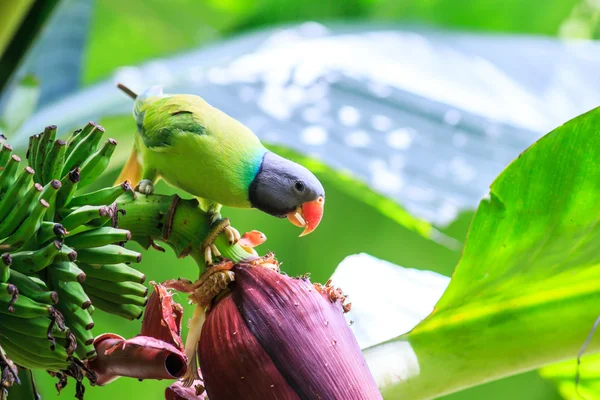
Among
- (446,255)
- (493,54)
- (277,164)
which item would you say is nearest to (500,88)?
(493,54)

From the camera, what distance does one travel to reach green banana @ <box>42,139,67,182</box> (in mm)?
564

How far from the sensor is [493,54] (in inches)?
64.4

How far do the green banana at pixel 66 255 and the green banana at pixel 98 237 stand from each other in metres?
0.02

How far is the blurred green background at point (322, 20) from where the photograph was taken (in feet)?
6.33

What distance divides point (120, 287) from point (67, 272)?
0.22 ft

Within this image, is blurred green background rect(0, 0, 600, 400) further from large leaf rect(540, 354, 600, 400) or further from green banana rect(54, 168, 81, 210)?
green banana rect(54, 168, 81, 210)

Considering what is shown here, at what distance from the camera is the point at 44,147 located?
1.95 feet

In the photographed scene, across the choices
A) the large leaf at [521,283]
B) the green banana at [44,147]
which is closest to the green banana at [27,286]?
the green banana at [44,147]

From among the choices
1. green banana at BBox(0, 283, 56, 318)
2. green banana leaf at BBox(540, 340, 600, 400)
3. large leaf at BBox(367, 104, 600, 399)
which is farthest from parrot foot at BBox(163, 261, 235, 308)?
green banana leaf at BBox(540, 340, 600, 400)

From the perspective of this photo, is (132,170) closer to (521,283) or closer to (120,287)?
(120,287)

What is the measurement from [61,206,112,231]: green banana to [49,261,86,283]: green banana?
33 mm

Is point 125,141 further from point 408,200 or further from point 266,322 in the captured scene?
point 266,322

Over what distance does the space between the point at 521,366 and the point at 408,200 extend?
0.38 m

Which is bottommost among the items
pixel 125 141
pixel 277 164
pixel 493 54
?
pixel 125 141
